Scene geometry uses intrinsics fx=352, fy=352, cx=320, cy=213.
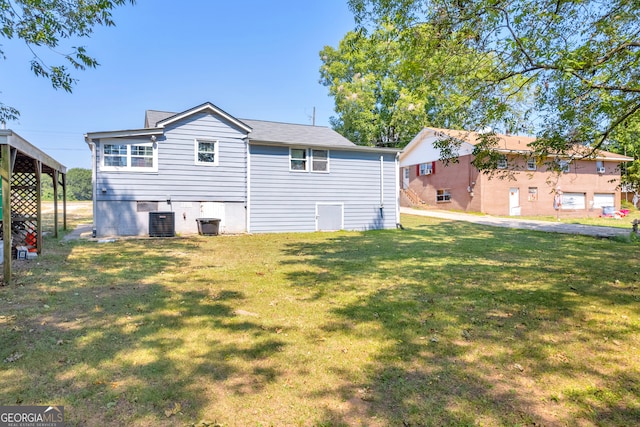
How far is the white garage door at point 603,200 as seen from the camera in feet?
89.9

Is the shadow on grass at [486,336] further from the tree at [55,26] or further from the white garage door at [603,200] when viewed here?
the white garage door at [603,200]

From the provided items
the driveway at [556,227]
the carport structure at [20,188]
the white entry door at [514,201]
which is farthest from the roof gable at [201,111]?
the white entry door at [514,201]

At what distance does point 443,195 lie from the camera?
2758 centimetres

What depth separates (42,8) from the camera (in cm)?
680

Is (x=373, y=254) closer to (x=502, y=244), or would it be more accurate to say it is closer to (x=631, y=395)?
(x=502, y=244)

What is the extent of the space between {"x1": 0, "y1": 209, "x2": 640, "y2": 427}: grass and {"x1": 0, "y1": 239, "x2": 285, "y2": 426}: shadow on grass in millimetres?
18

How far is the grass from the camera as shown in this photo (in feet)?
8.24

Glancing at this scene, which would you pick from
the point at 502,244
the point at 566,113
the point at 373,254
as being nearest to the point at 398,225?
the point at 502,244

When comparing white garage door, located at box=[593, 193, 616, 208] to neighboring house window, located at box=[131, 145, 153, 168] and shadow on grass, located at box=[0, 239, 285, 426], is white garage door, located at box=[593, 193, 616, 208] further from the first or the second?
shadow on grass, located at box=[0, 239, 285, 426]

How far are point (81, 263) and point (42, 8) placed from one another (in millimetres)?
5139

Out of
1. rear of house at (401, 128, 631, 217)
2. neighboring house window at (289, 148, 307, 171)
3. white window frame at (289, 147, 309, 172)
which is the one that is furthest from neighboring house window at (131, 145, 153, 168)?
rear of house at (401, 128, 631, 217)

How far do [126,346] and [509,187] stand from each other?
26303 mm

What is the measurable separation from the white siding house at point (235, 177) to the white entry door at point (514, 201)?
1271cm

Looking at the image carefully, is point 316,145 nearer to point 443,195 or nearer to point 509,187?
point 443,195
